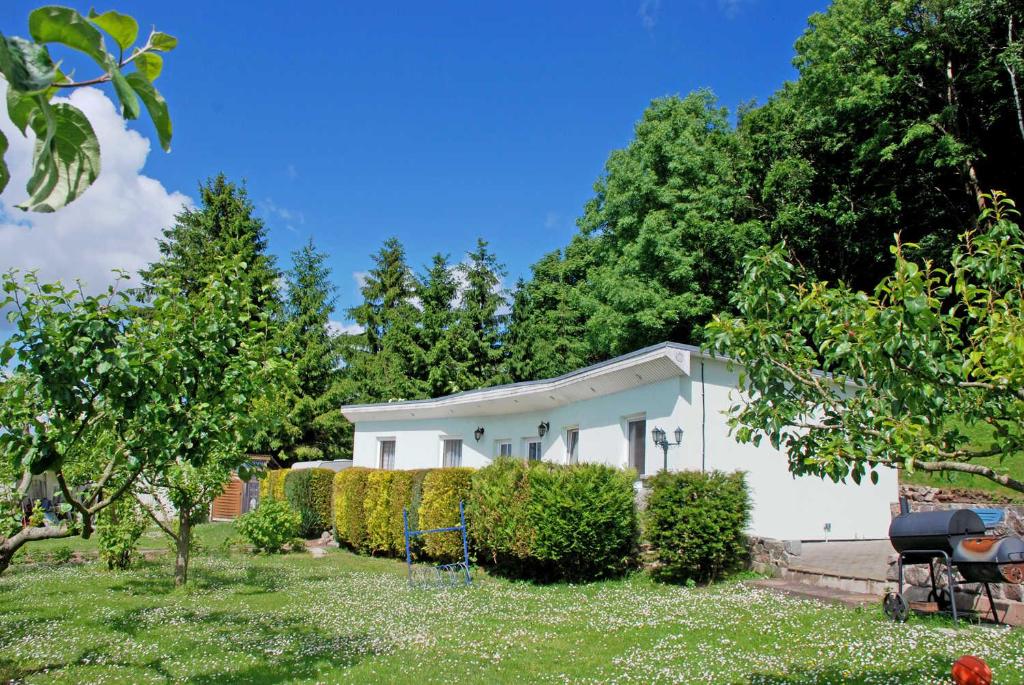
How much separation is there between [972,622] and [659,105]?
26851mm

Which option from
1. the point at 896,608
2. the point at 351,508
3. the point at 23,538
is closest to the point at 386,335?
the point at 351,508

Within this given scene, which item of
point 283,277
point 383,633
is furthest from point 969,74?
point 283,277

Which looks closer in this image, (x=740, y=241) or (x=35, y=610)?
(x=35, y=610)

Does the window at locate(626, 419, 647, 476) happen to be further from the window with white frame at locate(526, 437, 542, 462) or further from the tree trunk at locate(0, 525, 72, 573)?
the tree trunk at locate(0, 525, 72, 573)

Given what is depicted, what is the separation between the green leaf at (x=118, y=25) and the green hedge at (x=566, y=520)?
1163cm

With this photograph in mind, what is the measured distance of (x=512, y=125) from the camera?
→ 78.9 feet

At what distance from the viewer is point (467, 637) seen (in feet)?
28.2

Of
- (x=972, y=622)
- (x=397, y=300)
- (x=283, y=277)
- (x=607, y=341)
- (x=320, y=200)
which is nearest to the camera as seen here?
(x=972, y=622)

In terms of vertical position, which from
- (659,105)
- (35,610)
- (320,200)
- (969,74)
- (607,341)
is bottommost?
(35,610)

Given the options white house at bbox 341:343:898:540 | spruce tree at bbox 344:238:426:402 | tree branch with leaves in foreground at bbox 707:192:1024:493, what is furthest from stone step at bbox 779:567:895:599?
spruce tree at bbox 344:238:426:402

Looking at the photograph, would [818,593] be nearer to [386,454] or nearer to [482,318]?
[386,454]

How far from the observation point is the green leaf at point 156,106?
1.09m

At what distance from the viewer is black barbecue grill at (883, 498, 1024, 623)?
7434 millimetres

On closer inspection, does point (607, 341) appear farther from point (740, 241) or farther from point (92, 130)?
point (92, 130)
